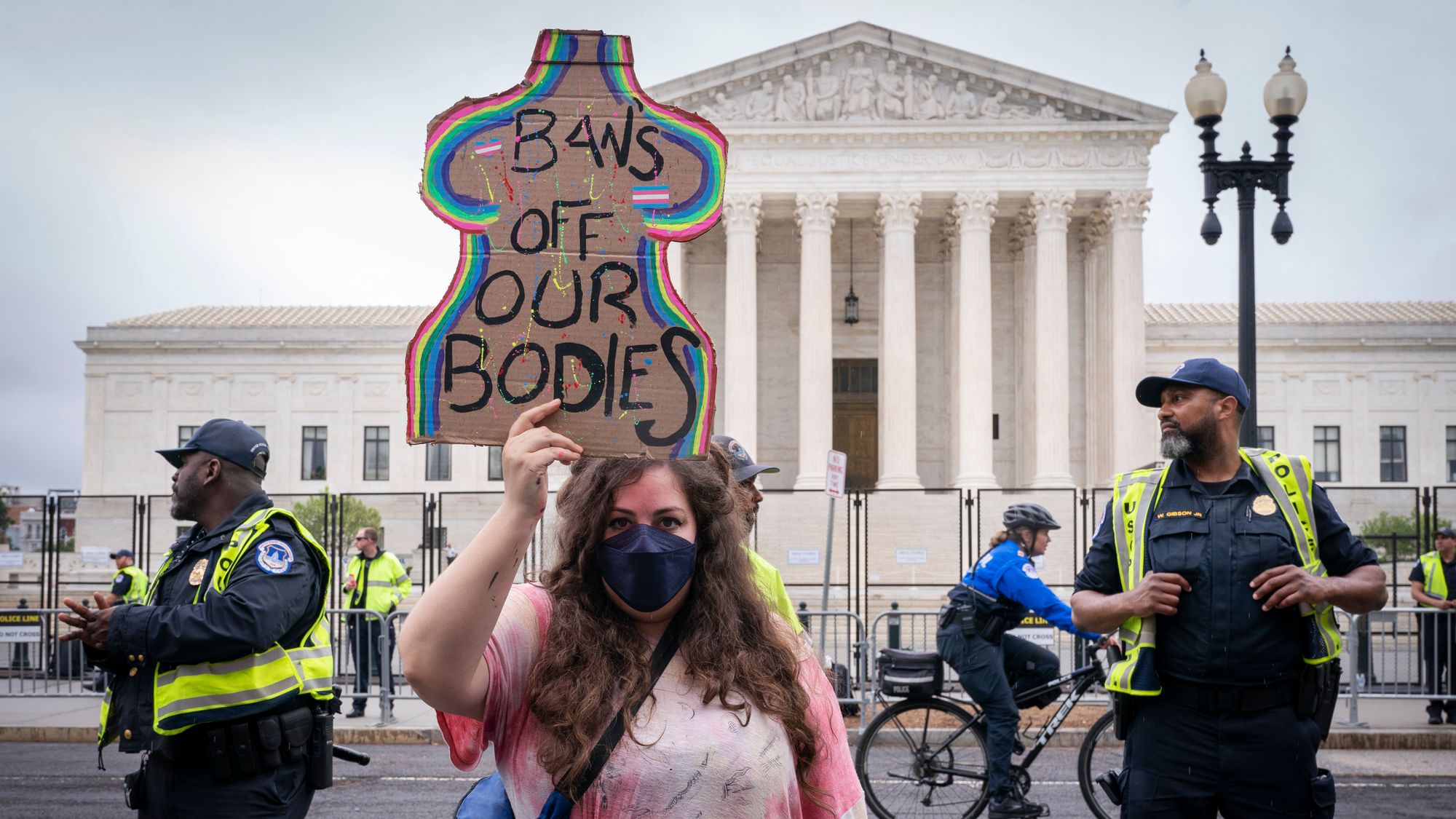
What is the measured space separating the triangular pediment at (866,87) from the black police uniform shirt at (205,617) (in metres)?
35.2

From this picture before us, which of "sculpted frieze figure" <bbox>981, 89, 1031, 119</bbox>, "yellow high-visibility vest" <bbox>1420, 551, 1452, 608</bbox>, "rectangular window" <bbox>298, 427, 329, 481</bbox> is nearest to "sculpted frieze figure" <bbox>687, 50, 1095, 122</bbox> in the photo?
"sculpted frieze figure" <bbox>981, 89, 1031, 119</bbox>

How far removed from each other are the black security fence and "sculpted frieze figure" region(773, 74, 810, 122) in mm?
12201

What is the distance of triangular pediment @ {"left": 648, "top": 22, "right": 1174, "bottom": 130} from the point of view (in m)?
38.7

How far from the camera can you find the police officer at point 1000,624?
293 inches

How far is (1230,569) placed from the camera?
4.38 m

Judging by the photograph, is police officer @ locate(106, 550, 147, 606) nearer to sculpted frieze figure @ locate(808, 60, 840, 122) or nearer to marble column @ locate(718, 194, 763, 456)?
marble column @ locate(718, 194, 763, 456)

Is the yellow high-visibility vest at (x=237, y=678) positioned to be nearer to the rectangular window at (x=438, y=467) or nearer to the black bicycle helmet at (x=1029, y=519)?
the black bicycle helmet at (x=1029, y=519)

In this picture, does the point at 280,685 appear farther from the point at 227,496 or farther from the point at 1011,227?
the point at 1011,227

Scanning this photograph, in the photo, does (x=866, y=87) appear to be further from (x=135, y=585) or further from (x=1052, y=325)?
(x=135, y=585)

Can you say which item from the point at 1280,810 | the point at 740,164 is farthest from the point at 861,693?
the point at 740,164

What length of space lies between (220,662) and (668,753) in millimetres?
2459

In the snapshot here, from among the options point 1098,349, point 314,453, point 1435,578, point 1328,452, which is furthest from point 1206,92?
point 314,453

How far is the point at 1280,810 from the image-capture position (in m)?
4.20

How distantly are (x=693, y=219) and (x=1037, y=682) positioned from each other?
5.95 metres
